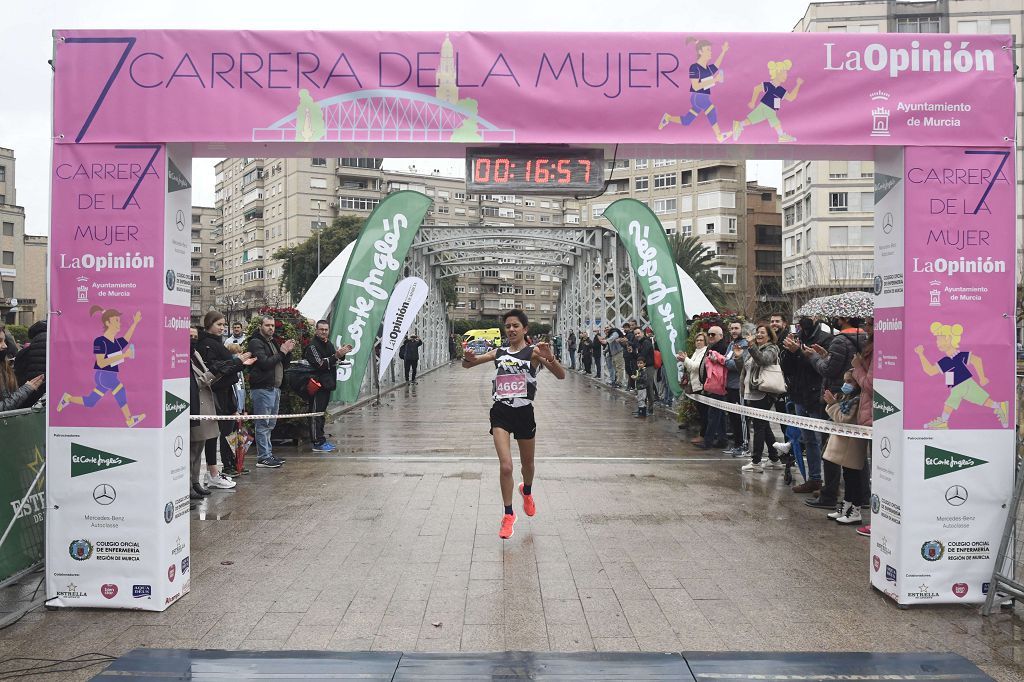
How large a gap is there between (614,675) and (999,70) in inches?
171

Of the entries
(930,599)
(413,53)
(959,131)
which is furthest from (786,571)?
(413,53)

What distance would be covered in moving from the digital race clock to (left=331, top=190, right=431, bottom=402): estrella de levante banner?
33.4ft

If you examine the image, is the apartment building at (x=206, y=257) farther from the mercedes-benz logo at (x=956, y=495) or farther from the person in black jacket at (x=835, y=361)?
the mercedes-benz logo at (x=956, y=495)

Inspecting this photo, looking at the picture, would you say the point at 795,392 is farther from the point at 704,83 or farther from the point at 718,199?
the point at 718,199

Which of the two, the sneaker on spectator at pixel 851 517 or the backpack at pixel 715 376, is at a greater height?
the backpack at pixel 715 376

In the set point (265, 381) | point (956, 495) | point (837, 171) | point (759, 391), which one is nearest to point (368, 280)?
point (265, 381)

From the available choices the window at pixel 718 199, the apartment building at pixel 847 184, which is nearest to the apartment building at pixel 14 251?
the window at pixel 718 199

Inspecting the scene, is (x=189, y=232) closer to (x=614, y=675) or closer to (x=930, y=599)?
(x=614, y=675)

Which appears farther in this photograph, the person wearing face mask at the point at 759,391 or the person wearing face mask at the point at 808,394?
the person wearing face mask at the point at 759,391

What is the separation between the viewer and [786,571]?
591 centimetres

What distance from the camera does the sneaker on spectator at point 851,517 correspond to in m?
7.44

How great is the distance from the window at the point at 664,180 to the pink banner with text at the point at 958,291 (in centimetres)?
8127

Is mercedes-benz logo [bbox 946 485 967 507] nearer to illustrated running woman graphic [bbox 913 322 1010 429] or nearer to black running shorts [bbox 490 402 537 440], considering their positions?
illustrated running woman graphic [bbox 913 322 1010 429]

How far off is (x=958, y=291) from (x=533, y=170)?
2.75 m
